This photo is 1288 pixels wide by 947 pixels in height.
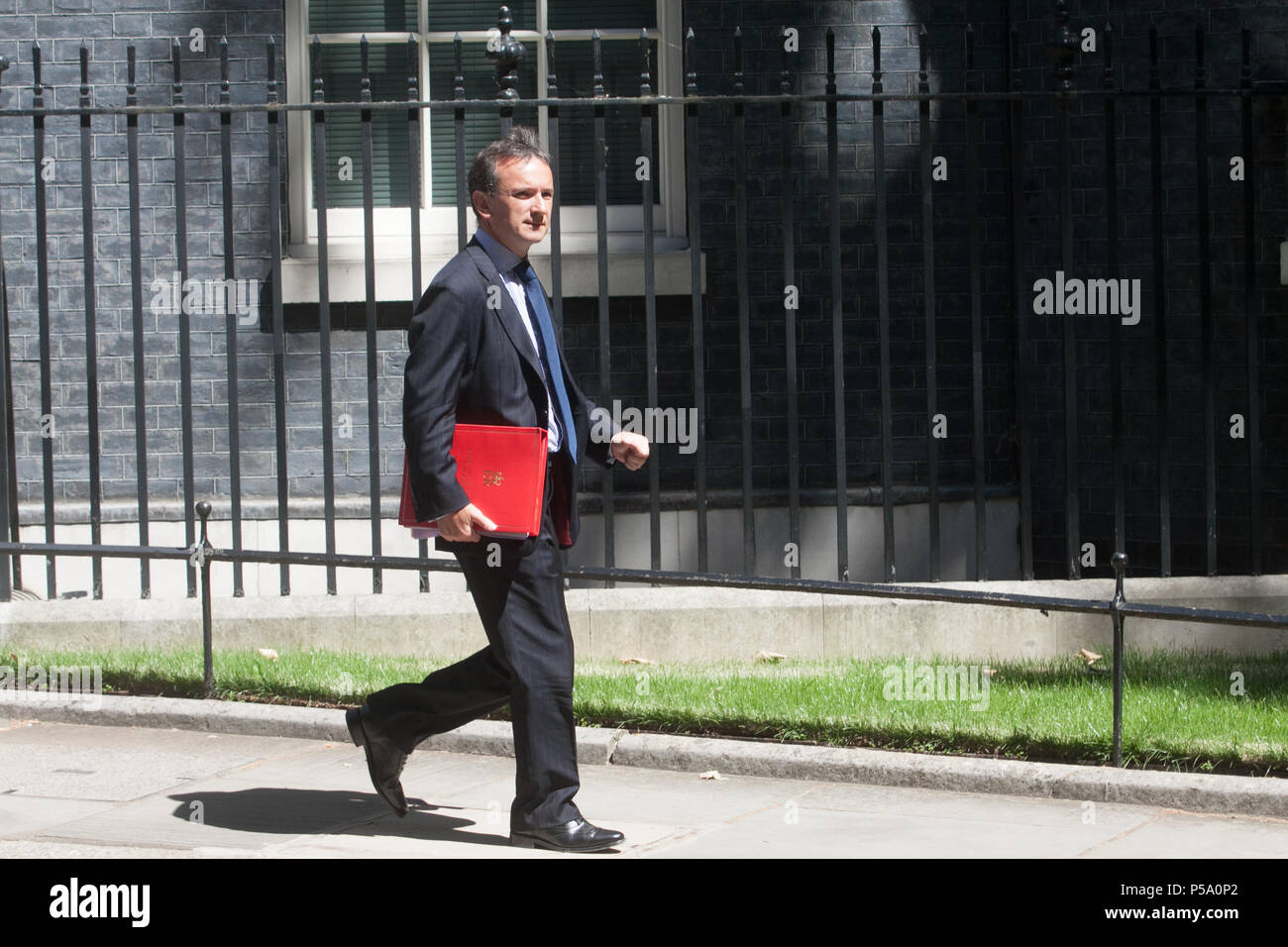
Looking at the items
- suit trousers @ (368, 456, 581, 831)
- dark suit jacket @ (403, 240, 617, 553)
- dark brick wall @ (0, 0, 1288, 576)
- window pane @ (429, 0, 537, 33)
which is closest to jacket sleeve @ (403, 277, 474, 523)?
dark suit jacket @ (403, 240, 617, 553)

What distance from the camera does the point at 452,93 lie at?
364 inches

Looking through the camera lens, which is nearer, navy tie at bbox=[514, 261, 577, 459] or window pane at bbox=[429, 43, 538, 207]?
navy tie at bbox=[514, 261, 577, 459]

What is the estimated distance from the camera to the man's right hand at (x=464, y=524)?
15.4 feet

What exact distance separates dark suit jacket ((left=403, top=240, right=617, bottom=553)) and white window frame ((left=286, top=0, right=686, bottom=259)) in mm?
4164

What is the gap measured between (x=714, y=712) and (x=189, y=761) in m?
1.97

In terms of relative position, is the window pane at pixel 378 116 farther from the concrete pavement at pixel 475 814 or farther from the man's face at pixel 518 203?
the man's face at pixel 518 203

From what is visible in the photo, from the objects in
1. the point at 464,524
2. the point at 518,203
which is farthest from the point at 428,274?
the point at 464,524

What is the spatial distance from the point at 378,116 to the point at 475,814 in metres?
5.04

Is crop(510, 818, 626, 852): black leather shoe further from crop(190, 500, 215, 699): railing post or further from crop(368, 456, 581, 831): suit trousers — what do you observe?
crop(190, 500, 215, 699): railing post

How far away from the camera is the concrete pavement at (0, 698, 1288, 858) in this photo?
4922mm

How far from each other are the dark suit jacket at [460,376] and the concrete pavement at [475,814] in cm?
101

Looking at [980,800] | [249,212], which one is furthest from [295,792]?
[249,212]

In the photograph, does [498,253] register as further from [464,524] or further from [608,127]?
[608,127]

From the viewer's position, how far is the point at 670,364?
909 cm
